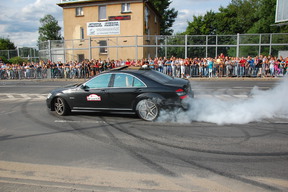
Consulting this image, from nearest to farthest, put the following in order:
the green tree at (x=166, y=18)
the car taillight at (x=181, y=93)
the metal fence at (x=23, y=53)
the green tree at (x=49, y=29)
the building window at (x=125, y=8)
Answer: the car taillight at (x=181, y=93)
the building window at (x=125, y=8)
the metal fence at (x=23, y=53)
the green tree at (x=166, y=18)
the green tree at (x=49, y=29)

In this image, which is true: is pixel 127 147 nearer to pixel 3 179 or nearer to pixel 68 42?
pixel 3 179

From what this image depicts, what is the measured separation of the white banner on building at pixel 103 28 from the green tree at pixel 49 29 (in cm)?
5823

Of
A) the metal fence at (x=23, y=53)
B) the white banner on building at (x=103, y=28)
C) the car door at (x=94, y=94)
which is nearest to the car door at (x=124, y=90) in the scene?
the car door at (x=94, y=94)

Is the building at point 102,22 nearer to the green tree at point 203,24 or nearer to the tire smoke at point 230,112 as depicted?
the tire smoke at point 230,112

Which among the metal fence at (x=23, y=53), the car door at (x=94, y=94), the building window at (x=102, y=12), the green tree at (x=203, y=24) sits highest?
the green tree at (x=203, y=24)

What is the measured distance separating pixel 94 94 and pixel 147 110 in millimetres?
1677

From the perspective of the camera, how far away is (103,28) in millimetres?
29234

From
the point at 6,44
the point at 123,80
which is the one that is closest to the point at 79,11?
the point at 123,80

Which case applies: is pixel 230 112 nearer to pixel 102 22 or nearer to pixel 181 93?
pixel 181 93

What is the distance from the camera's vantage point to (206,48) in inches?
835

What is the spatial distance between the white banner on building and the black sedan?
22.9 meters

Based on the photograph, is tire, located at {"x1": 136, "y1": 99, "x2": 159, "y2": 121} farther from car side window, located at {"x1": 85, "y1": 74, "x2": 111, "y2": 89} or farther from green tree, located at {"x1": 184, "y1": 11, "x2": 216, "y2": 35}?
green tree, located at {"x1": 184, "y1": 11, "x2": 216, "y2": 35}

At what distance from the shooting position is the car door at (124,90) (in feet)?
22.4

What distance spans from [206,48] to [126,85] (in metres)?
15.9
